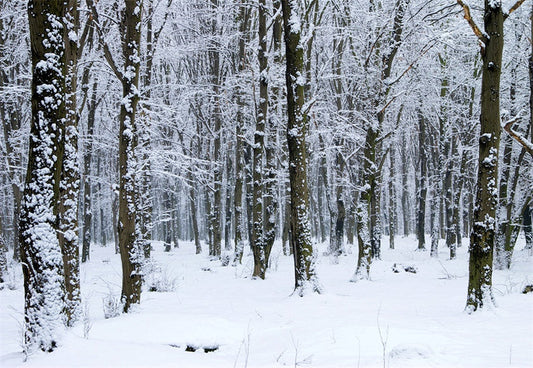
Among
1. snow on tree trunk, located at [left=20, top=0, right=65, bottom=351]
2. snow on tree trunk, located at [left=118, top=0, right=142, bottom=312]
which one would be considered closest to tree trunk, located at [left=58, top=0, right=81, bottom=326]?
snow on tree trunk, located at [left=118, top=0, right=142, bottom=312]

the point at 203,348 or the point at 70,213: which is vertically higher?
the point at 70,213

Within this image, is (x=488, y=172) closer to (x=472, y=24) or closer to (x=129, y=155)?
(x=472, y=24)

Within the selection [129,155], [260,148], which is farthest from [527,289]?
[129,155]

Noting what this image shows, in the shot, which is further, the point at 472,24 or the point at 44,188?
the point at 472,24

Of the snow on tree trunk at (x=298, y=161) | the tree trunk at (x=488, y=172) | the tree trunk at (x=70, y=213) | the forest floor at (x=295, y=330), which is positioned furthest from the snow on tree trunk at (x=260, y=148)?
the tree trunk at (x=488, y=172)

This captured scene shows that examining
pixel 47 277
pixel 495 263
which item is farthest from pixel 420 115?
pixel 47 277

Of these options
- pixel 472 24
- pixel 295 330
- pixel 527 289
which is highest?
pixel 472 24

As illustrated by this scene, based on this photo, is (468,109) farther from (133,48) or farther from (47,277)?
(47,277)

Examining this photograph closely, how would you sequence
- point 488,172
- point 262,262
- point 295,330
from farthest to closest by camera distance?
point 262,262 → point 488,172 → point 295,330

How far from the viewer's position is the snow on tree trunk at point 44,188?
4199mm

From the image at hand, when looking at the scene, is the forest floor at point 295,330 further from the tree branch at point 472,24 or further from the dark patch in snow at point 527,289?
the tree branch at point 472,24

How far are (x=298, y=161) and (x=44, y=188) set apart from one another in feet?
17.6

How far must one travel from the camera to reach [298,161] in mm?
8711

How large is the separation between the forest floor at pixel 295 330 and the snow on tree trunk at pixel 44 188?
14.2 inches
